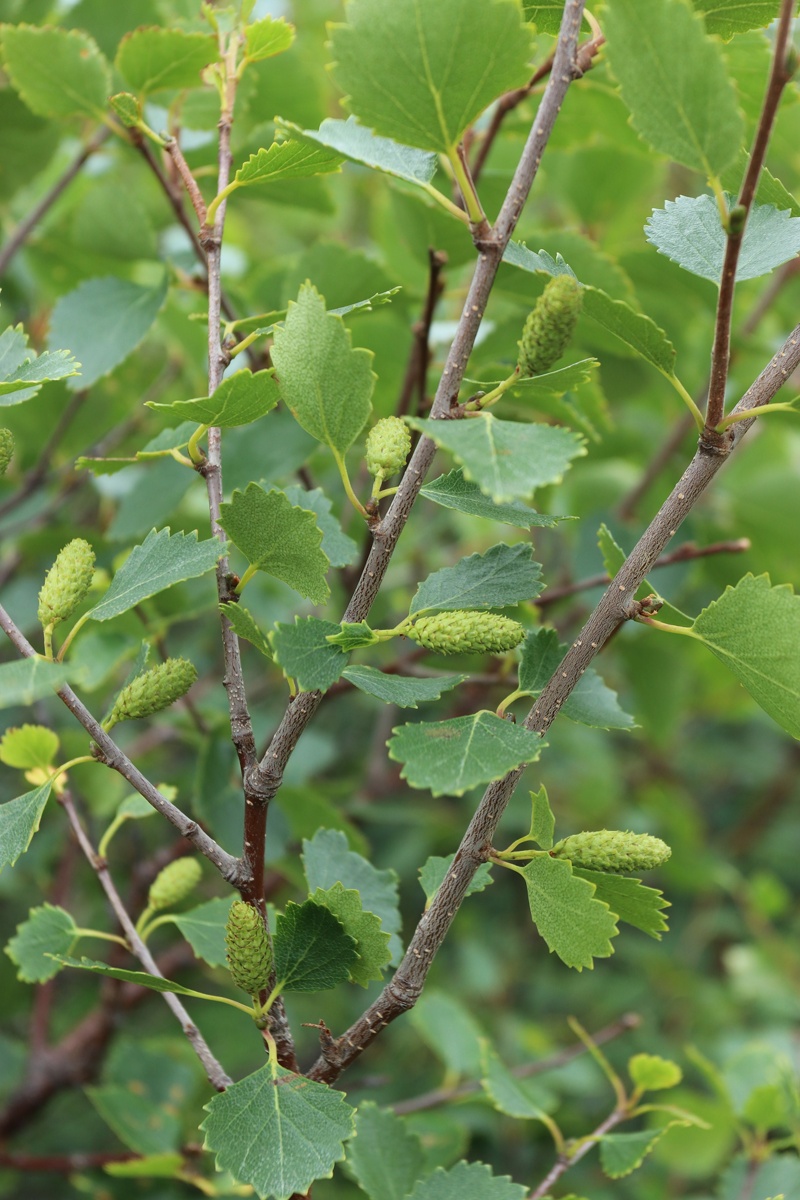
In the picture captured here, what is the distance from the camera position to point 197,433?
50cm

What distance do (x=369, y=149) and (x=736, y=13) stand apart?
20 cm

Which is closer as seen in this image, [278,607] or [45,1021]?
[45,1021]

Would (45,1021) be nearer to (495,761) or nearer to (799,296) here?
(495,761)

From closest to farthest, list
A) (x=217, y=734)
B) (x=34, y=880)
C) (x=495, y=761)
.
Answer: (x=495, y=761) < (x=217, y=734) < (x=34, y=880)

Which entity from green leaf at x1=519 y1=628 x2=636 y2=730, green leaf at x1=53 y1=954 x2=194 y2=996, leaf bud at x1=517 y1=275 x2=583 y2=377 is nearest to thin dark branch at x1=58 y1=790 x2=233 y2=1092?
green leaf at x1=53 y1=954 x2=194 y2=996

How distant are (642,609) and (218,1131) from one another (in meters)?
0.30

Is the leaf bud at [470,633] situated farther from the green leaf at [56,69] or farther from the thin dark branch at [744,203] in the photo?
the green leaf at [56,69]

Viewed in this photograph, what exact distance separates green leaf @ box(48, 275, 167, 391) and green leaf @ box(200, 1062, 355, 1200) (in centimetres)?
51

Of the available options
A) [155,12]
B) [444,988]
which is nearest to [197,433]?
[155,12]

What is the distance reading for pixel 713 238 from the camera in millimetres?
494

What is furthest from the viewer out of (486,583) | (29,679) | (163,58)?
(163,58)

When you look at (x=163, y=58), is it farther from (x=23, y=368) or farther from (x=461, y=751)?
(x=461, y=751)

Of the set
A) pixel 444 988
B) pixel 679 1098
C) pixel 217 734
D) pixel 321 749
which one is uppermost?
pixel 217 734

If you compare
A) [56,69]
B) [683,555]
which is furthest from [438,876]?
[56,69]
